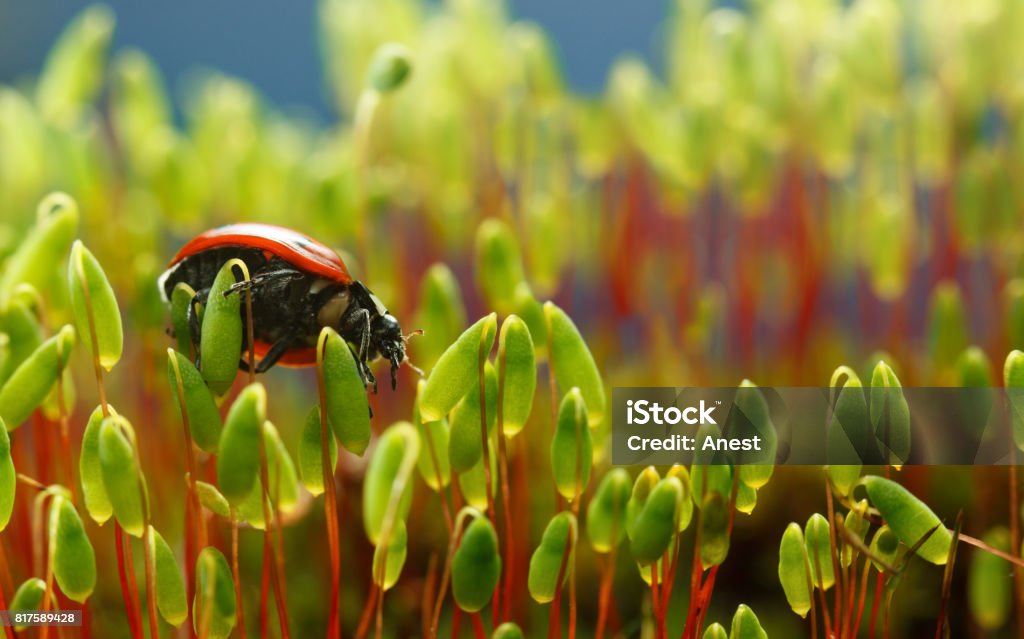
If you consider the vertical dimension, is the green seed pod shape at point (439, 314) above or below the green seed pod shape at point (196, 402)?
above

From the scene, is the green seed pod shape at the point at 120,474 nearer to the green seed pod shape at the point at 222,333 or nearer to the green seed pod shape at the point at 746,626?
the green seed pod shape at the point at 222,333

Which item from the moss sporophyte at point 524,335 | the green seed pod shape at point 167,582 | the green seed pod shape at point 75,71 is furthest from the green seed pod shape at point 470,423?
the green seed pod shape at point 75,71

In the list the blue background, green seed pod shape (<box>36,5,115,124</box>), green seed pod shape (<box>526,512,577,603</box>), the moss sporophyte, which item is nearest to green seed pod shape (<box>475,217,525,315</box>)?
the moss sporophyte

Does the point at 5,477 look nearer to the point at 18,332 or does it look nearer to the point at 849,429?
the point at 18,332

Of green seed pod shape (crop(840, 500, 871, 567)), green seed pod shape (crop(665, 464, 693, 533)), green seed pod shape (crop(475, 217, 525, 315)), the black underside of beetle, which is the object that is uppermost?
green seed pod shape (crop(475, 217, 525, 315))

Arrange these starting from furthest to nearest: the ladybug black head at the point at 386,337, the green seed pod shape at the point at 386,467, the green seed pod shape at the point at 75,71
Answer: the green seed pod shape at the point at 75,71
the ladybug black head at the point at 386,337
the green seed pod shape at the point at 386,467

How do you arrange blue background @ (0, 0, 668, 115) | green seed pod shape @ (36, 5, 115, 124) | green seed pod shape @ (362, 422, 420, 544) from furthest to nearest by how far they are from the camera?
blue background @ (0, 0, 668, 115), green seed pod shape @ (36, 5, 115, 124), green seed pod shape @ (362, 422, 420, 544)

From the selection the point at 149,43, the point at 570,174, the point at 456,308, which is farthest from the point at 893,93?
the point at 149,43

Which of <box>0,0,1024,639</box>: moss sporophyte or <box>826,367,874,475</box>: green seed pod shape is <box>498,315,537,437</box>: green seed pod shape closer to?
<box>0,0,1024,639</box>: moss sporophyte
